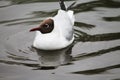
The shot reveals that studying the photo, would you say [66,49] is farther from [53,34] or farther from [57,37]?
[53,34]

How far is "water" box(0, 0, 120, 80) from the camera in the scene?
7883 millimetres

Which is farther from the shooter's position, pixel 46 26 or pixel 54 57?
pixel 46 26

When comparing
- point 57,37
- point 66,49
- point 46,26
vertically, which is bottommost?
point 66,49

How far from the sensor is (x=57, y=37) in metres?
9.19

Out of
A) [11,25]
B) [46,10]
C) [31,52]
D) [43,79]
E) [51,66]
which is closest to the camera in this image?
[43,79]

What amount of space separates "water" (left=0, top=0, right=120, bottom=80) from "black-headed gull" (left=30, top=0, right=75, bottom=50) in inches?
5.0

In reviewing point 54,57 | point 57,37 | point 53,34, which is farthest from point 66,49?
point 54,57

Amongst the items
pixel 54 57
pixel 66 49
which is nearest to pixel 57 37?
pixel 66 49

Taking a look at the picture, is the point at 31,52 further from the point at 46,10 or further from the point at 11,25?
the point at 46,10

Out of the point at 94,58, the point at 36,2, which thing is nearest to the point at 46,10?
the point at 36,2

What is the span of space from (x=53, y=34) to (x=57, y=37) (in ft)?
0.35

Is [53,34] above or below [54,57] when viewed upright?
above

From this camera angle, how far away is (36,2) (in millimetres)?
11781

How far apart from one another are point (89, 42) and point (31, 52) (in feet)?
3.82
